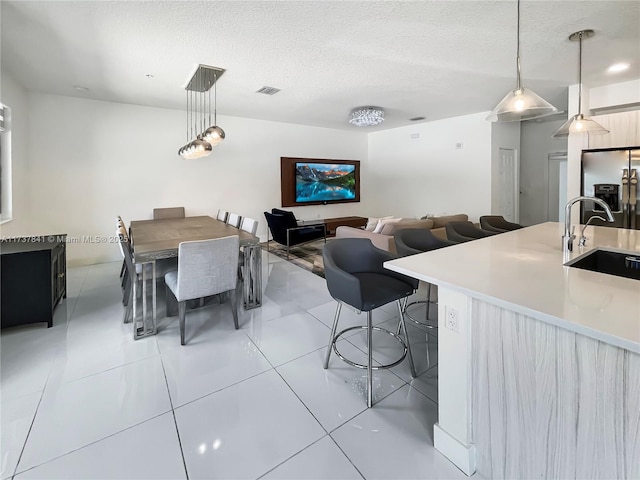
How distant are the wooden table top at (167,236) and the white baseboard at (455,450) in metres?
2.23

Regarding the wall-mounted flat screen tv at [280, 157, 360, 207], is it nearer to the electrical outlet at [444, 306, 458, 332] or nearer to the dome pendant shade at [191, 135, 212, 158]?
the dome pendant shade at [191, 135, 212, 158]

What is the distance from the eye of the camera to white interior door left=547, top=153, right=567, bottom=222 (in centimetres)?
638

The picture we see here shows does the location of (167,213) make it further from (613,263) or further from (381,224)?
(613,263)

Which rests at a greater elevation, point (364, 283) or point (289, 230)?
point (289, 230)

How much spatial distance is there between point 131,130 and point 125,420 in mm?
4919

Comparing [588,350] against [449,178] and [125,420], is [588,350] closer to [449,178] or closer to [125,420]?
[125,420]

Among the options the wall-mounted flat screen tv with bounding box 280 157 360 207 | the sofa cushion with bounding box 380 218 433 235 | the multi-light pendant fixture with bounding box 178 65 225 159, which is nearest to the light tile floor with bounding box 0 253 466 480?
the sofa cushion with bounding box 380 218 433 235

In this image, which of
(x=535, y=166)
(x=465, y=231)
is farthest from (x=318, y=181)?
(x=535, y=166)

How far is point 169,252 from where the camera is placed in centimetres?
259

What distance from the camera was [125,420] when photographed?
5.53ft

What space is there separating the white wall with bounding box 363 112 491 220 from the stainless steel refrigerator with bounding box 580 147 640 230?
1.72 meters

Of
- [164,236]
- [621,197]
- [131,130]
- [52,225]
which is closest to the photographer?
[164,236]

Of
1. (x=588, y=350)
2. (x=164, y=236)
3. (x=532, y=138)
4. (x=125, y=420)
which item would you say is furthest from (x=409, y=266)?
(x=532, y=138)

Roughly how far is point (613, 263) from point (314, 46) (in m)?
3.04
